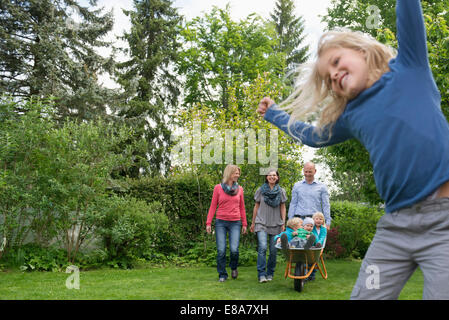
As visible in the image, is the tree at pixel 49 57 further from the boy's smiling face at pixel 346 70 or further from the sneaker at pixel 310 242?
the boy's smiling face at pixel 346 70

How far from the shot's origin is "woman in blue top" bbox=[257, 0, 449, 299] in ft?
6.11

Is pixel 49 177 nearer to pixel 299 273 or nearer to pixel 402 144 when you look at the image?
pixel 299 273

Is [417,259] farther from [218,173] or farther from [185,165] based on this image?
[185,165]

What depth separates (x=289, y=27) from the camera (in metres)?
34.2

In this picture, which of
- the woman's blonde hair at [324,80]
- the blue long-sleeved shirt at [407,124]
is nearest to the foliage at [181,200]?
the woman's blonde hair at [324,80]

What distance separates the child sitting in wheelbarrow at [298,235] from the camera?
20.1ft

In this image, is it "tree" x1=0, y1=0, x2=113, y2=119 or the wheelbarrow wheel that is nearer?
the wheelbarrow wheel

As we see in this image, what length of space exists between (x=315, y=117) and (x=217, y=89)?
23152 mm

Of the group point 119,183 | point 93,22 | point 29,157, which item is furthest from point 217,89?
point 29,157

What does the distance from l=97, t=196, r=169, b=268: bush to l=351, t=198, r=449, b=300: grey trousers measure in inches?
289

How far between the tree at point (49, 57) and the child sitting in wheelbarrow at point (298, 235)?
1351 cm

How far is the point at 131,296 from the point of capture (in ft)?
19.3

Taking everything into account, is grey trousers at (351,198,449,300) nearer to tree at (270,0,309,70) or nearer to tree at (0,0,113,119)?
tree at (0,0,113,119)

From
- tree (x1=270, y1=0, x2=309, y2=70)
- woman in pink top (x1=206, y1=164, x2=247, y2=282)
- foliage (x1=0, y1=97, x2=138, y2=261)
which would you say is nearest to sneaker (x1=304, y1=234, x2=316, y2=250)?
woman in pink top (x1=206, y1=164, x2=247, y2=282)
